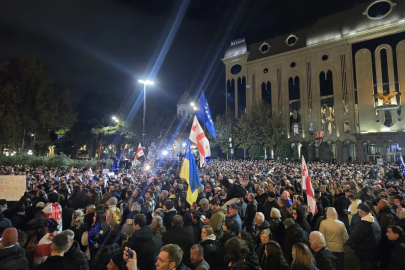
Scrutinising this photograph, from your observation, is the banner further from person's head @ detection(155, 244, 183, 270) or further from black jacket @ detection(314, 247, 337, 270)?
black jacket @ detection(314, 247, 337, 270)

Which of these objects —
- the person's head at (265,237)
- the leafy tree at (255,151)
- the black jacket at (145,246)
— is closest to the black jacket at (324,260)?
the person's head at (265,237)

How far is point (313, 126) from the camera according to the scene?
42250 mm

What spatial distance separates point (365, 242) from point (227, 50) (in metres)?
52.8

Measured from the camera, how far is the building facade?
115 ft

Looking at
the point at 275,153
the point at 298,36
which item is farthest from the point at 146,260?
the point at 298,36

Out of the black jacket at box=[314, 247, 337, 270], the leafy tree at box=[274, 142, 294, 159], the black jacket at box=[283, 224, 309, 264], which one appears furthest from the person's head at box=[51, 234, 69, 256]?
the leafy tree at box=[274, 142, 294, 159]

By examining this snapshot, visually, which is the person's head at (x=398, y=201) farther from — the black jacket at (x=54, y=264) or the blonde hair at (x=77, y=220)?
the blonde hair at (x=77, y=220)

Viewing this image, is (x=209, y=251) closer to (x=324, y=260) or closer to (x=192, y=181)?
(x=324, y=260)

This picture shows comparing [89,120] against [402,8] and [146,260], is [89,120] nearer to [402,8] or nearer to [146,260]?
[146,260]

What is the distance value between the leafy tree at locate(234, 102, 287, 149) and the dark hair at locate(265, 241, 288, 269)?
38.8m

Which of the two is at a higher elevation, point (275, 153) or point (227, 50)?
point (227, 50)

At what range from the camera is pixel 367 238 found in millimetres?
4898

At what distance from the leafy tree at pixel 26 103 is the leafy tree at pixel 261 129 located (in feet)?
87.6

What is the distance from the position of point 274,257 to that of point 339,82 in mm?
42522
